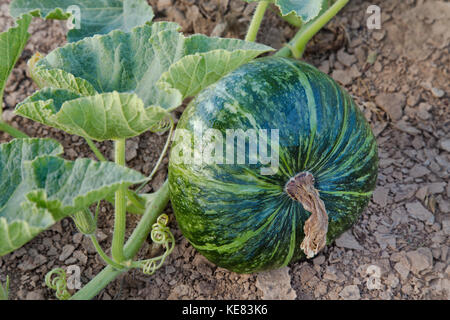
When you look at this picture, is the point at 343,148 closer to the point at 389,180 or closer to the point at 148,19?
the point at 389,180

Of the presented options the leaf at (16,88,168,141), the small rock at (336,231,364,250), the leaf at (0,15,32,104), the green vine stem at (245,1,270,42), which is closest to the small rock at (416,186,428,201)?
the small rock at (336,231,364,250)

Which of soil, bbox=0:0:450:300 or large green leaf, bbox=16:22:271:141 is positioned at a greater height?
large green leaf, bbox=16:22:271:141

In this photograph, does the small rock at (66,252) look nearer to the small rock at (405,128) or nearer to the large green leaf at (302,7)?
the large green leaf at (302,7)

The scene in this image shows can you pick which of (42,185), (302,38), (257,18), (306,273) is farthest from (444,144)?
(42,185)

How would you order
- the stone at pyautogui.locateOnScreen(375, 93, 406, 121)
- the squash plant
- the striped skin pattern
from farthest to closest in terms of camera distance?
the stone at pyautogui.locateOnScreen(375, 93, 406, 121) < the striped skin pattern < the squash plant

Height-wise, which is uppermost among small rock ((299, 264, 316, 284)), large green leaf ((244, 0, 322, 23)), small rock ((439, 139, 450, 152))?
large green leaf ((244, 0, 322, 23))

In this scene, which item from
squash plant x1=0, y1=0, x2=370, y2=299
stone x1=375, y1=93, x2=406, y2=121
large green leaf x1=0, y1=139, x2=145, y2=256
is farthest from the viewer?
stone x1=375, y1=93, x2=406, y2=121

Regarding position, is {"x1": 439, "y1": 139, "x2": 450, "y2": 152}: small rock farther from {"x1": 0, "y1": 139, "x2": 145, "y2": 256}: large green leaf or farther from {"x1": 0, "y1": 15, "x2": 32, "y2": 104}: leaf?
{"x1": 0, "y1": 15, "x2": 32, "y2": 104}: leaf

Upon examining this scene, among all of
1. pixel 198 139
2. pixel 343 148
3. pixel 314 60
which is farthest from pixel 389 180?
pixel 198 139
